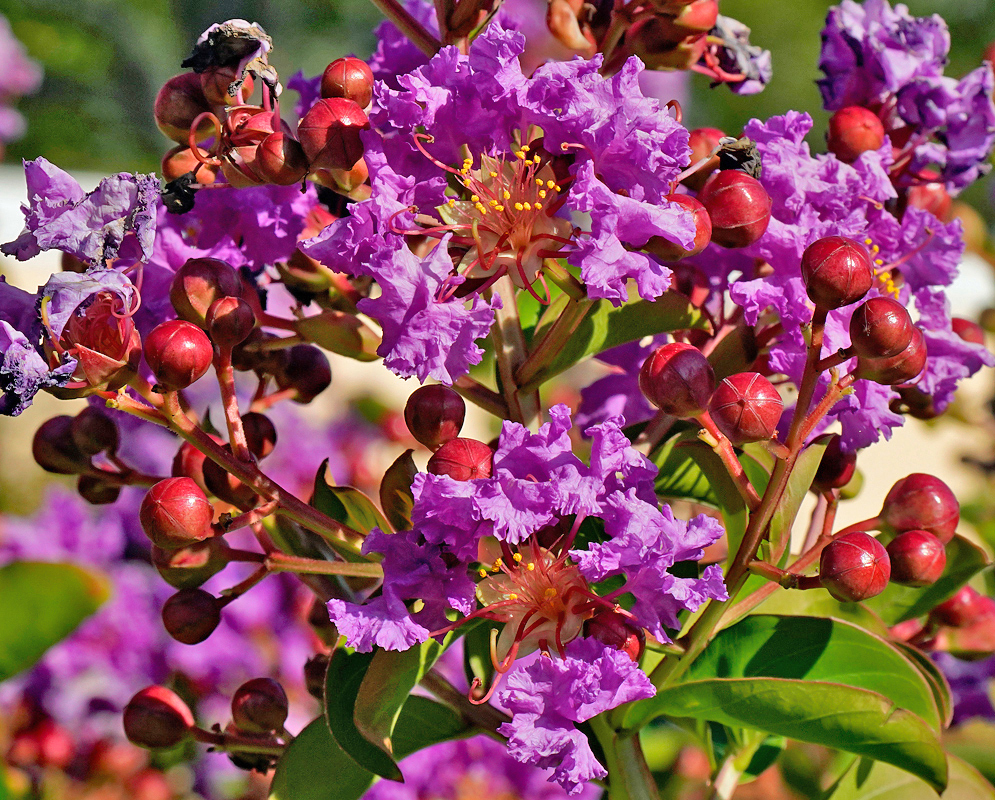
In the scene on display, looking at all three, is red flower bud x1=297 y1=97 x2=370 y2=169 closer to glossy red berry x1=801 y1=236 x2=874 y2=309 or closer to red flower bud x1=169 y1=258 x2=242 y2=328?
red flower bud x1=169 y1=258 x2=242 y2=328

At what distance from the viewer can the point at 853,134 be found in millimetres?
978

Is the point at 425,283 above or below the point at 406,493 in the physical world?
above

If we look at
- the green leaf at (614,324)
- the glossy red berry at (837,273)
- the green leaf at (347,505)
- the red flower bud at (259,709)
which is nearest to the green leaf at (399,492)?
the green leaf at (347,505)

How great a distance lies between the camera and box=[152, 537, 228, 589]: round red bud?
2.97 feet

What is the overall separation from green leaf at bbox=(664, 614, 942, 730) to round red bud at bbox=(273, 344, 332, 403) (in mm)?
442

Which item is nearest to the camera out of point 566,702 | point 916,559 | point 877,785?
point 566,702

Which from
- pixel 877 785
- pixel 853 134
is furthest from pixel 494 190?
pixel 877 785

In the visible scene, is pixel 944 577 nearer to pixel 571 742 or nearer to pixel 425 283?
Result: pixel 571 742

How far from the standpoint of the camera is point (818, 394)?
0.91 metres

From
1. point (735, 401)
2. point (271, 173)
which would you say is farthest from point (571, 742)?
point (271, 173)

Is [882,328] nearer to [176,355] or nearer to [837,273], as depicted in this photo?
[837,273]

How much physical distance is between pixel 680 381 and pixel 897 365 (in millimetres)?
161

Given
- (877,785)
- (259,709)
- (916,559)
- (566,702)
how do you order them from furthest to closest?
(877,785), (259,709), (916,559), (566,702)

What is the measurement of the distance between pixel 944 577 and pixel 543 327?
0.47 m
